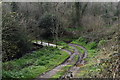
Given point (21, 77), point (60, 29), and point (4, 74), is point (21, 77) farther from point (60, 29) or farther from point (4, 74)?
point (60, 29)

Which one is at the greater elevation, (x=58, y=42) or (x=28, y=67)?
(x=58, y=42)

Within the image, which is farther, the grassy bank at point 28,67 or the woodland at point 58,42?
the grassy bank at point 28,67

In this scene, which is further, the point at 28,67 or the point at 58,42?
the point at 58,42

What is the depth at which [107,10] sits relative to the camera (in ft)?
189

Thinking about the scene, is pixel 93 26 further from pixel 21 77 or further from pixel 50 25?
pixel 21 77

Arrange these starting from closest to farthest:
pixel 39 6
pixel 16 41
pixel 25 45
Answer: pixel 16 41 → pixel 25 45 → pixel 39 6

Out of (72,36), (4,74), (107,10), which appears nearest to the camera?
(4,74)

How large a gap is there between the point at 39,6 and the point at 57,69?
31492 millimetres

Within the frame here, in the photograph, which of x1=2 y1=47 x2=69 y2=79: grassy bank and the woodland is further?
x1=2 y1=47 x2=69 y2=79: grassy bank

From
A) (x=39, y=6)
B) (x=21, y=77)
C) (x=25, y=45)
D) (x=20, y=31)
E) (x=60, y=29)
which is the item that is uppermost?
A: (x=39, y=6)

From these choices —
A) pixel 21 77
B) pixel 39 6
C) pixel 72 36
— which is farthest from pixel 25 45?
pixel 39 6

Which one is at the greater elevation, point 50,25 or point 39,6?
point 39,6

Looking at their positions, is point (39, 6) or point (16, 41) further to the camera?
point (39, 6)

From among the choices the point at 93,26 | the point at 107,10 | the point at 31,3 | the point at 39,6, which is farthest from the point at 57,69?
the point at 107,10
